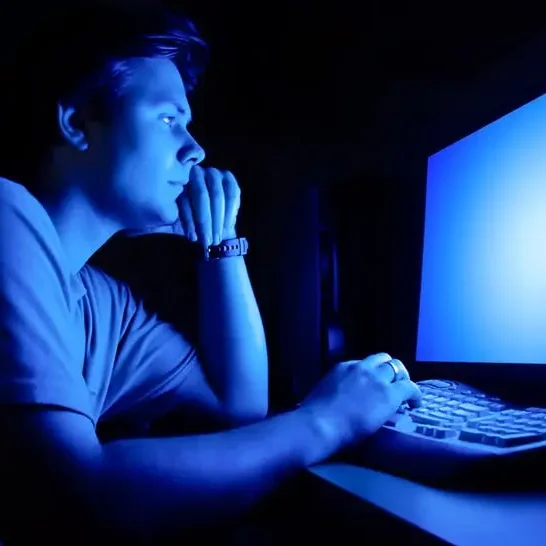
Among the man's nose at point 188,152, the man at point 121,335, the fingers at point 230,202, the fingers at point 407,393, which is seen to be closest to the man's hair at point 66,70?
the man at point 121,335

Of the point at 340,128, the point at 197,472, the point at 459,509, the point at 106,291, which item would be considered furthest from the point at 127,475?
the point at 340,128

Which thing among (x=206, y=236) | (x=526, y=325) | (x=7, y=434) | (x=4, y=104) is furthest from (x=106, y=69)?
(x=526, y=325)

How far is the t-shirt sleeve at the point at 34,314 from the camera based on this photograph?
55cm

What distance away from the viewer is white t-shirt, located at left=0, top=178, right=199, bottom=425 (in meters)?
0.56

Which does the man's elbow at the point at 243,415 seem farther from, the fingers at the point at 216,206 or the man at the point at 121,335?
the fingers at the point at 216,206

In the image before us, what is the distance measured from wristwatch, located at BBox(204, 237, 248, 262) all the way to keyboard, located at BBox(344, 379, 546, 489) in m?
0.37

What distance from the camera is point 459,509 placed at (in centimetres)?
47

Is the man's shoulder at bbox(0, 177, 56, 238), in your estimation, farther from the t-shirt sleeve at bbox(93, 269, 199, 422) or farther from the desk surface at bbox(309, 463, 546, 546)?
the desk surface at bbox(309, 463, 546, 546)

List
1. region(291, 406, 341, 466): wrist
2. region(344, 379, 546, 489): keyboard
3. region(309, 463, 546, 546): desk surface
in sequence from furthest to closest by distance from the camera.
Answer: region(291, 406, 341, 466): wrist → region(344, 379, 546, 489): keyboard → region(309, 463, 546, 546): desk surface

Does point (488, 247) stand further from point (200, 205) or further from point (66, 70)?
point (66, 70)

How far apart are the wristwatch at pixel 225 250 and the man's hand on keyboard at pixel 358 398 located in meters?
0.28

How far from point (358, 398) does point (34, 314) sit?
0.36 m

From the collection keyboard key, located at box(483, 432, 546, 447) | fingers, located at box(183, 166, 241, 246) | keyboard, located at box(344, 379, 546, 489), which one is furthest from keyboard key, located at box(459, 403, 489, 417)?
fingers, located at box(183, 166, 241, 246)

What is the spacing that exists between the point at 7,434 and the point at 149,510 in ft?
0.48
